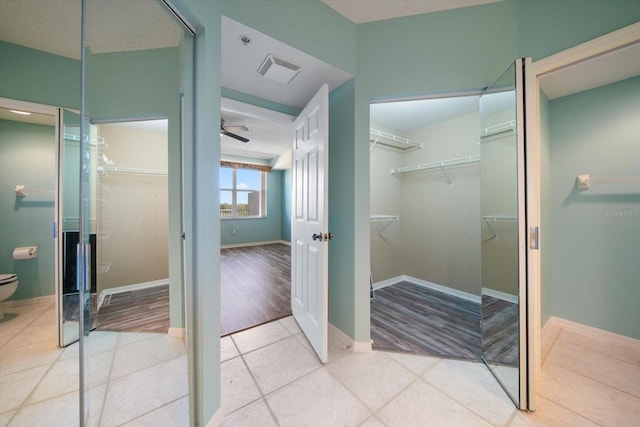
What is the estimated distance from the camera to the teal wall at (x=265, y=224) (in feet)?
20.2

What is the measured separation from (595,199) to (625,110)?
2.44 ft

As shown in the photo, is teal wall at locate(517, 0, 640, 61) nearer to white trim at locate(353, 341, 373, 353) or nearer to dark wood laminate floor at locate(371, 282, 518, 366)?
dark wood laminate floor at locate(371, 282, 518, 366)

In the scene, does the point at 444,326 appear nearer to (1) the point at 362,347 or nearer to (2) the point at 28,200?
(1) the point at 362,347

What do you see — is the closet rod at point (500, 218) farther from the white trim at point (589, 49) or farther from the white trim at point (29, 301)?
the white trim at point (29, 301)

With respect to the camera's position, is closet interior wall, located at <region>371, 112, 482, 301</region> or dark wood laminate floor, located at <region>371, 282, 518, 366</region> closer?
dark wood laminate floor, located at <region>371, 282, 518, 366</region>

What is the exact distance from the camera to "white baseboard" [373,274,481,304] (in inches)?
107

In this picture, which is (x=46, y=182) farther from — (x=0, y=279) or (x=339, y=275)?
(x=339, y=275)

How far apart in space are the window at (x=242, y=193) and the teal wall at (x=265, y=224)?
184 millimetres

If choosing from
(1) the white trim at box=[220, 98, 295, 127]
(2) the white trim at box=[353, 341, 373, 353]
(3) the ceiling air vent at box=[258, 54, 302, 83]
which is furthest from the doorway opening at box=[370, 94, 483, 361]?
(3) the ceiling air vent at box=[258, 54, 302, 83]

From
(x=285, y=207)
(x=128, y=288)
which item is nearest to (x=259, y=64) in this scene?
(x=128, y=288)

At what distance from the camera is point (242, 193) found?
256 inches

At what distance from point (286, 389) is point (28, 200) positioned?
1.81 m

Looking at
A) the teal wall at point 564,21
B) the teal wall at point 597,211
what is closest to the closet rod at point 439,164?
the teal wall at point 597,211

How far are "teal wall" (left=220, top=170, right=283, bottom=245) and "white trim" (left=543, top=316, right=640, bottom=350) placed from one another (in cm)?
606
